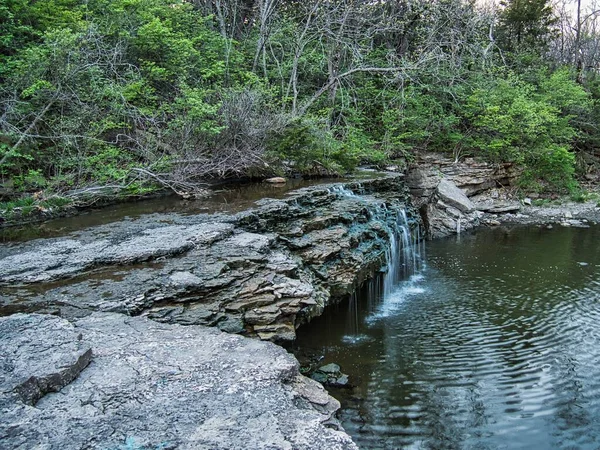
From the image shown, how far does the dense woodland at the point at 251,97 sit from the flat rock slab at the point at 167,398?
5723mm

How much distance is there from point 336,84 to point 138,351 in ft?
45.2

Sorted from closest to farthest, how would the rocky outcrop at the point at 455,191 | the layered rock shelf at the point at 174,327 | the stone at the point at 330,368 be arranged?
the layered rock shelf at the point at 174,327 < the stone at the point at 330,368 < the rocky outcrop at the point at 455,191

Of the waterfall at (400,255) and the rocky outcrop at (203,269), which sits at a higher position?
the rocky outcrop at (203,269)

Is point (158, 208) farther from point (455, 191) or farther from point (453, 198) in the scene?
point (455, 191)

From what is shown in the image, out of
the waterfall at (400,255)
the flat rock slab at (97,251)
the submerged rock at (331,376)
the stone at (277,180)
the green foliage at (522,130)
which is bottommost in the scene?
the submerged rock at (331,376)

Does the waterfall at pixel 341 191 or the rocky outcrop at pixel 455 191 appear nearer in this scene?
the waterfall at pixel 341 191

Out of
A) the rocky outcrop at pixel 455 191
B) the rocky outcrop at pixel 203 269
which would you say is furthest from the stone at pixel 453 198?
the rocky outcrop at pixel 203 269

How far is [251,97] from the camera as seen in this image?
10938 mm

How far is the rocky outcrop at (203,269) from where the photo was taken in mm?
4570

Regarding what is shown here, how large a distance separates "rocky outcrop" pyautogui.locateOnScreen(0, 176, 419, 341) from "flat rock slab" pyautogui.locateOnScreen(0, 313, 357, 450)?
2.33ft

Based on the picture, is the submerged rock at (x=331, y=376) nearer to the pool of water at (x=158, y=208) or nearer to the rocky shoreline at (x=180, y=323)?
the rocky shoreline at (x=180, y=323)

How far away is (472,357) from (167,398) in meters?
4.42

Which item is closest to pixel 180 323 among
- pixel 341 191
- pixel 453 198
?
pixel 341 191

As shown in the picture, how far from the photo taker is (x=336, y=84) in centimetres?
1551
